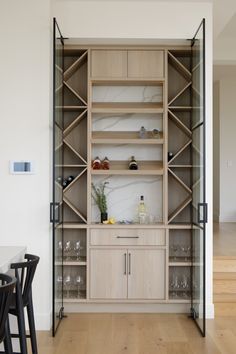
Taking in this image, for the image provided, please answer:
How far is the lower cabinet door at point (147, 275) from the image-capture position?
4.34 meters

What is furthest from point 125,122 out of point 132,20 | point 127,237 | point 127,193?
point 127,237

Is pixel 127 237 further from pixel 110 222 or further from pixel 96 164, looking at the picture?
pixel 96 164

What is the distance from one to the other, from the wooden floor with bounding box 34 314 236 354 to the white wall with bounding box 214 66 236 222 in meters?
4.61

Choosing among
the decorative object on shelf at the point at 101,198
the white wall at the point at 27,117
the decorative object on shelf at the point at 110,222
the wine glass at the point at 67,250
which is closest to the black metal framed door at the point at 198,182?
the decorative object on shelf at the point at 110,222

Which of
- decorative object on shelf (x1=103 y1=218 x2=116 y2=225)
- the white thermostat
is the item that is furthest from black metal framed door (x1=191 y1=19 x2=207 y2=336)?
the white thermostat

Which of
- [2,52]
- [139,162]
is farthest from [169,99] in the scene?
[2,52]

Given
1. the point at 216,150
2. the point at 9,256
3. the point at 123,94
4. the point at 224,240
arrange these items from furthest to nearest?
the point at 216,150 < the point at 224,240 < the point at 123,94 < the point at 9,256

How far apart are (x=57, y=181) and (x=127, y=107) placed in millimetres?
1132

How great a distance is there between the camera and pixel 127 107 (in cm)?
456

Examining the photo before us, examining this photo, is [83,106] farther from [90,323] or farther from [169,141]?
[90,323]

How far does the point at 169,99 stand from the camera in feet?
15.6

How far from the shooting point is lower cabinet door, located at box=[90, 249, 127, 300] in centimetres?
434

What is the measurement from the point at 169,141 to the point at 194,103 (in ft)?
1.84

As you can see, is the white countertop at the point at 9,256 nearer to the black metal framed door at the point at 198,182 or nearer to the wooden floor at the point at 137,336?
the wooden floor at the point at 137,336
